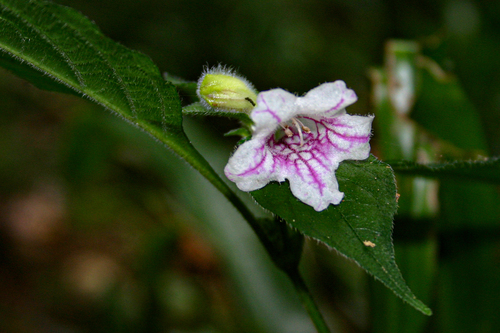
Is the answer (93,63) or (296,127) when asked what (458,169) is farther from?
(93,63)

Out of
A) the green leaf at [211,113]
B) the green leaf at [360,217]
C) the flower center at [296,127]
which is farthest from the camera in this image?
the flower center at [296,127]

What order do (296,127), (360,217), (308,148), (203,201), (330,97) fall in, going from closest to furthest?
(360,217) → (330,97) → (308,148) → (296,127) → (203,201)

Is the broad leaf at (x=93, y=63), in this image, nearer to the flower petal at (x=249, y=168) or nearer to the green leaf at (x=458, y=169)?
A: the flower petal at (x=249, y=168)

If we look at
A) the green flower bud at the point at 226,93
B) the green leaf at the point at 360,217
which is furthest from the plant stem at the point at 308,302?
the green flower bud at the point at 226,93

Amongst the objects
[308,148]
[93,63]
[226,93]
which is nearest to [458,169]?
[308,148]

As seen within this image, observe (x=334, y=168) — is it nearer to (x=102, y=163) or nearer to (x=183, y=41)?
(x=102, y=163)

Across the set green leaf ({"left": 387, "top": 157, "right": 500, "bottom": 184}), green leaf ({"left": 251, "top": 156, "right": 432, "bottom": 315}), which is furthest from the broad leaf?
green leaf ({"left": 387, "top": 157, "right": 500, "bottom": 184})
